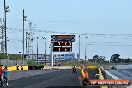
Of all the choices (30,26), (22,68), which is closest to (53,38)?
(22,68)

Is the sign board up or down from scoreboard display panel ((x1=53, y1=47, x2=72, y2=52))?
up

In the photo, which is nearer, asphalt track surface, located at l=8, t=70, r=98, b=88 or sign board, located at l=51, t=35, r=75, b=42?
asphalt track surface, located at l=8, t=70, r=98, b=88

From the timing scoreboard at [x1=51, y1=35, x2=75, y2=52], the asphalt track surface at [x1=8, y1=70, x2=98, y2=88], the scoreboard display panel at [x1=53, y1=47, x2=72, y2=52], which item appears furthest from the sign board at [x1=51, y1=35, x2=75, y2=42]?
the asphalt track surface at [x1=8, y1=70, x2=98, y2=88]

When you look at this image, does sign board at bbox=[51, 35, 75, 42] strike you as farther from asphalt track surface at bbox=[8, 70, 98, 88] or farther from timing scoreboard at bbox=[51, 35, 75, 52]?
asphalt track surface at bbox=[8, 70, 98, 88]

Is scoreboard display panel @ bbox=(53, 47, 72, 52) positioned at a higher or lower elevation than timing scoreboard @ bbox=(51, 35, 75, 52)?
lower

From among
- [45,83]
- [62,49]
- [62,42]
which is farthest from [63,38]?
[45,83]

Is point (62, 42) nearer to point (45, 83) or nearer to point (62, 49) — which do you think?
point (62, 49)

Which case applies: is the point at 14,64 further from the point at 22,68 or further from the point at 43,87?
the point at 43,87


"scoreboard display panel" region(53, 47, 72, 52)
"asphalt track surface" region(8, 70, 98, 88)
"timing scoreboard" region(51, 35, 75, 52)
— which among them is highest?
"timing scoreboard" region(51, 35, 75, 52)

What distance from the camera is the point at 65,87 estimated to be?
35.2 metres

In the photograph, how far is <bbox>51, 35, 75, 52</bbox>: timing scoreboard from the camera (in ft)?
138

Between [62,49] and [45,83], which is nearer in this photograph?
[62,49]

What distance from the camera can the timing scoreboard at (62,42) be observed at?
138ft

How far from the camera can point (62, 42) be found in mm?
42625
